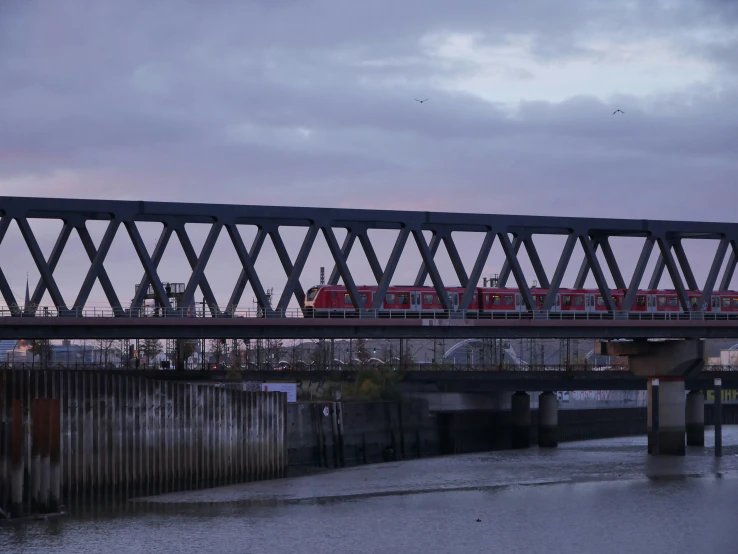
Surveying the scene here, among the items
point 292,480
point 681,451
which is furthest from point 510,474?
point 681,451

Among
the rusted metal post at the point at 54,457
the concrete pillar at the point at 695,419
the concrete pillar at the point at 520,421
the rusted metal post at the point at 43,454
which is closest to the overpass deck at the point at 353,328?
the concrete pillar at the point at 695,419

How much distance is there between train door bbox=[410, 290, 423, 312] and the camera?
87.0 meters

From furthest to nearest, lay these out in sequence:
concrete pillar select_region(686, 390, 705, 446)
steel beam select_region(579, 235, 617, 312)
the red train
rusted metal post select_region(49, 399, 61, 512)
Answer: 1. concrete pillar select_region(686, 390, 705, 446)
2. the red train
3. steel beam select_region(579, 235, 617, 312)
4. rusted metal post select_region(49, 399, 61, 512)

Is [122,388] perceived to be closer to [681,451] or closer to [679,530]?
[679,530]

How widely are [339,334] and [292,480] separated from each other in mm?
11826

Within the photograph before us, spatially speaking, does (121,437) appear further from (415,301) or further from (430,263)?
(415,301)

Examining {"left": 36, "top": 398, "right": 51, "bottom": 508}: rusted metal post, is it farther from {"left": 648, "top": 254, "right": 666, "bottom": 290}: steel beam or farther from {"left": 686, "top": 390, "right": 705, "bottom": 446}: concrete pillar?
{"left": 686, "top": 390, "right": 705, "bottom": 446}: concrete pillar

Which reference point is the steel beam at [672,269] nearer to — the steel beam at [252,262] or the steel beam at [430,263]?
the steel beam at [430,263]

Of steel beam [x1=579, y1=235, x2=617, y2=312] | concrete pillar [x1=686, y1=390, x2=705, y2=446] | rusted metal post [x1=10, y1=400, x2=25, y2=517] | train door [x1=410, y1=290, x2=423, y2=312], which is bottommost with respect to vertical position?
concrete pillar [x1=686, y1=390, x2=705, y2=446]

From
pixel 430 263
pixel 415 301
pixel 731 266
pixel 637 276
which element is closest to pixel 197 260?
pixel 430 263

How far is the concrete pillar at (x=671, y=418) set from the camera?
83688 mm

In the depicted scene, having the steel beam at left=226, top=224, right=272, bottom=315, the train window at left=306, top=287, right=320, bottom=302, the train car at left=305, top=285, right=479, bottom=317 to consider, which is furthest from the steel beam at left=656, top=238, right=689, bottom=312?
the steel beam at left=226, top=224, right=272, bottom=315

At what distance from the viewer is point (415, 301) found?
285ft

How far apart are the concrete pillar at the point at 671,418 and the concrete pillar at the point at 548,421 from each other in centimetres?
1453
